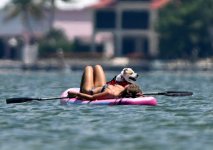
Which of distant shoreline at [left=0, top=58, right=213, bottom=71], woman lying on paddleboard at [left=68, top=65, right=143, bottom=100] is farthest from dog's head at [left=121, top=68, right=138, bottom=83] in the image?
distant shoreline at [left=0, top=58, right=213, bottom=71]

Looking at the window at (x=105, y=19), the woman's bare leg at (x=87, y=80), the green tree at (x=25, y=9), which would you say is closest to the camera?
the woman's bare leg at (x=87, y=80)

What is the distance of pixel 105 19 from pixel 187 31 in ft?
54.3

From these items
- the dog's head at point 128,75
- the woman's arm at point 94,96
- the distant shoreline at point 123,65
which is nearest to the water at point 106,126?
the woman's arm at point 94,96

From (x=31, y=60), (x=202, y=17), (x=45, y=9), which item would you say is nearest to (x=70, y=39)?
(x=45, y=9)

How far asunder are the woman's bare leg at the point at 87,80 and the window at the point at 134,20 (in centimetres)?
9098

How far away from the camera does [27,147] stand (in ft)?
97.9

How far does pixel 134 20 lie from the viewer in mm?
133375

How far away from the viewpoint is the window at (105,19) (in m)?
134

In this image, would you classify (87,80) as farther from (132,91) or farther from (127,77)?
(132,91)

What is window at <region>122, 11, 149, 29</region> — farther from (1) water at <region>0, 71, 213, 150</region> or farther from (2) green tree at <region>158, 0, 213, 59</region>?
(1) water at <region>0, 71, 213, 150</region>

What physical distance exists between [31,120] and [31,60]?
94010 millimetres

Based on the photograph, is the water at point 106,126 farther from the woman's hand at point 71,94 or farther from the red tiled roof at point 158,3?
the red tiled roof at point 158,3

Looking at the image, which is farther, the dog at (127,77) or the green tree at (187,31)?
the green tree at (187,31)

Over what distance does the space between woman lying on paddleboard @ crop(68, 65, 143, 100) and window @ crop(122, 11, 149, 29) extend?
9081 cm
